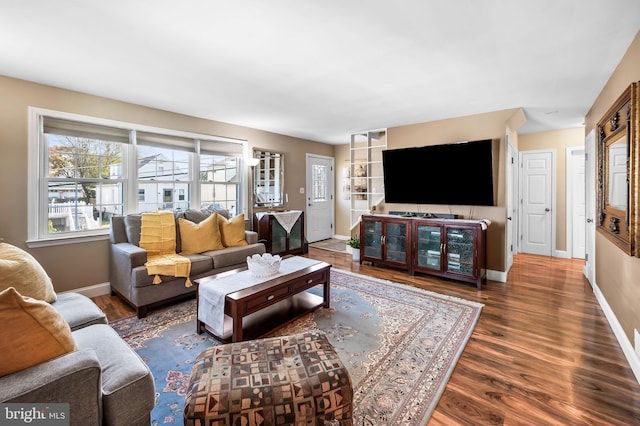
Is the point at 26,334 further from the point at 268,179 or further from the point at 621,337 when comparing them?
the point at 268,179

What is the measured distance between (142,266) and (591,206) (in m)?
5.44

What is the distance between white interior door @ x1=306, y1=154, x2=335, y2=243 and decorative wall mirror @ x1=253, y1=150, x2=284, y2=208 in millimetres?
848

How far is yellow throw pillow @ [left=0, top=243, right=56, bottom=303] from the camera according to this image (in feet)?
5.37

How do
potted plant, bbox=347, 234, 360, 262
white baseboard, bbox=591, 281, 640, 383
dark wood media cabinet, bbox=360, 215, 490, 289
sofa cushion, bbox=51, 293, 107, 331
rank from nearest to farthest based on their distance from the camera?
sofa cushion, bbox=51, 293, 107, 331 < white baseboard, bbox=591, 281, 640, 383 < dark wood media cabinet, bbox=360, 215, 490, 289 < potted plant, bbox=347, 234, 360, 262

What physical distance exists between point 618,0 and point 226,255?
384cm

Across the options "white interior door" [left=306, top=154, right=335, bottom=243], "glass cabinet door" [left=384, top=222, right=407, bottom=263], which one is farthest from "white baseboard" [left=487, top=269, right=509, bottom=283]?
"white interior door" [left=306, top=154, right=335, bottom=243]

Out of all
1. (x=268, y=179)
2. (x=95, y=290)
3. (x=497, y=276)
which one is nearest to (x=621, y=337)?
(x=497, y=276)

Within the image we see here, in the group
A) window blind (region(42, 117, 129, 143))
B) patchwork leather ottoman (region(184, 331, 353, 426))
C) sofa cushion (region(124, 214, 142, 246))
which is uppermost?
window blind (region(42, 117, 129, 143))

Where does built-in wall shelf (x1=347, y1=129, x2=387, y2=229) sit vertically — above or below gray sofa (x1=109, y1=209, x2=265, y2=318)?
above

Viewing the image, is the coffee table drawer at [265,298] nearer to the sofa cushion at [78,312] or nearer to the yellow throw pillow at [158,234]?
the sofa cushion at [78,312]

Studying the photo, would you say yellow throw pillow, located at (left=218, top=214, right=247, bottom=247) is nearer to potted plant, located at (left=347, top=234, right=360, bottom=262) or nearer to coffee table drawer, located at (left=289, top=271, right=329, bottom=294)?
coffee table drawer, located at (left=289, top=271, right=329, bottom=294)

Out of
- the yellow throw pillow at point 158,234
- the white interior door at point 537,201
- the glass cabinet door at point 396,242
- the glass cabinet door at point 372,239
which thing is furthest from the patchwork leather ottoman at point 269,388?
the white interior door at point 537,201

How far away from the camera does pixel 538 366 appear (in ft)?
6.70

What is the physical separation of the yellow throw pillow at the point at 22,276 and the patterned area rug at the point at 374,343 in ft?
2.50
